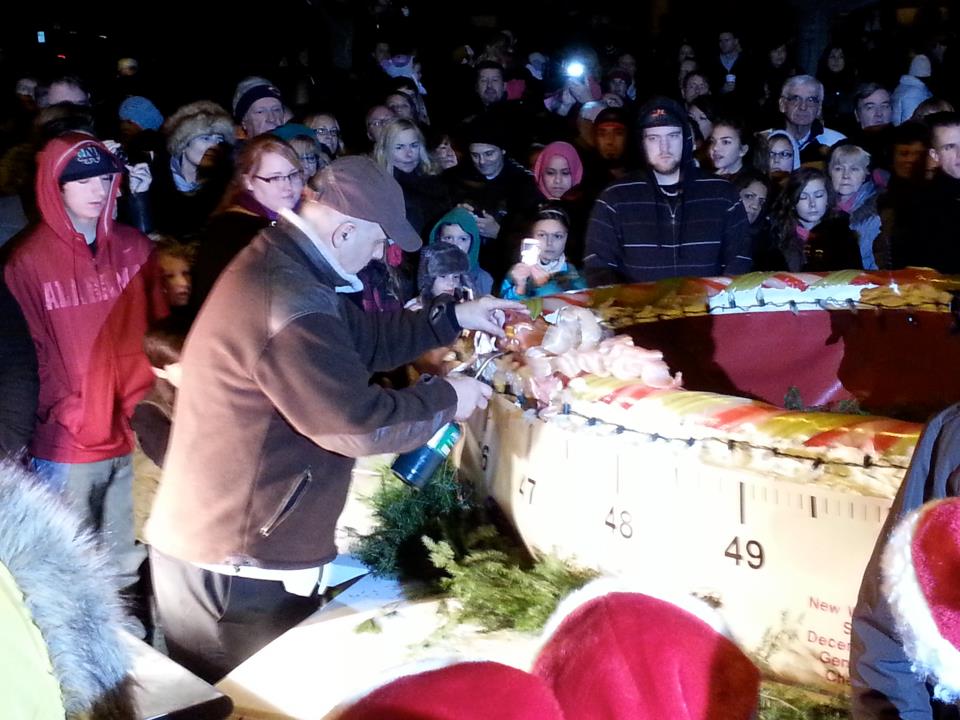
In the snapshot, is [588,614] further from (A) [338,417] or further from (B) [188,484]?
(B) [188,484]

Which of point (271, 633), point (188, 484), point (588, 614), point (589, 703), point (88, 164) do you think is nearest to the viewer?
point (589, 703)

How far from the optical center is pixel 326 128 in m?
6.38

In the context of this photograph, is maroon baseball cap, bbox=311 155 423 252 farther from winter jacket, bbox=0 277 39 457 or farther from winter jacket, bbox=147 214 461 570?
winter jacket, bbox=0 277 39 457

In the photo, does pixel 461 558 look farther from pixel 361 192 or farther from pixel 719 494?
pixel 361 192

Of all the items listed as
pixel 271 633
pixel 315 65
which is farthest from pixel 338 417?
pixel 315 65

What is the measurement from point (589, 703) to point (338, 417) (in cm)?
117

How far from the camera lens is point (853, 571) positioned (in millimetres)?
2166

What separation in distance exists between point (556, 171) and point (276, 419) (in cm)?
377

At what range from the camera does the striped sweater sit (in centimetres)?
456

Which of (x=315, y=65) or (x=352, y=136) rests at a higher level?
(x=315, y=65)

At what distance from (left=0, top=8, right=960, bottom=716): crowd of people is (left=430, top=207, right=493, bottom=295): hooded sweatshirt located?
2 cm

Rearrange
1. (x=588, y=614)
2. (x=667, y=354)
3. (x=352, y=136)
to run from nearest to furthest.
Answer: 1. (x=588, y=614)
2. (x=667, y=354)
3. (x=352, y=136)

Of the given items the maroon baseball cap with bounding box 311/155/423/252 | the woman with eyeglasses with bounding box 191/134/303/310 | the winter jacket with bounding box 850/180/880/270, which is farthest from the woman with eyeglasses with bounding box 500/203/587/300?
the maroon baseball cap with bounding box 311/155/423/252

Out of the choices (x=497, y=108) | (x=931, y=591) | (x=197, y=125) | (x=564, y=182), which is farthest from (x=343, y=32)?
(x=931, y=591)
